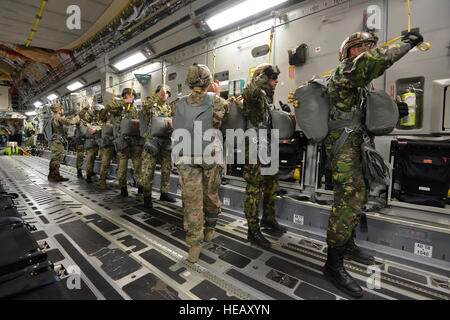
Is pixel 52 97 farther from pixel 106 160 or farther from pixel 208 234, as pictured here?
pixel 208 234

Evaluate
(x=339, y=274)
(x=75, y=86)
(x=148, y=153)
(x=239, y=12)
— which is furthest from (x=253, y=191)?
(x=75, y=86)

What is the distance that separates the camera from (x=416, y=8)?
107 inches

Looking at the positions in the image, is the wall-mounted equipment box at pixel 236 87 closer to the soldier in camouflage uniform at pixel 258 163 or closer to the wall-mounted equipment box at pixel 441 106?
the soldier in camouflage uniform at pixel 258 163

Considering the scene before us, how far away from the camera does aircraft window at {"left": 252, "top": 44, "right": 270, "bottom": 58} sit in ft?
13.3

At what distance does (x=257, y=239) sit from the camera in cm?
247

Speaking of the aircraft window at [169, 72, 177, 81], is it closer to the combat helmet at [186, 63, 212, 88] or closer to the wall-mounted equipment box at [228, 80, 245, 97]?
the wall-mounted equipment box at [228, 80, 245, 97]

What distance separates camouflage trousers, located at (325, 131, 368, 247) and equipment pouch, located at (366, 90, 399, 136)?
158mm

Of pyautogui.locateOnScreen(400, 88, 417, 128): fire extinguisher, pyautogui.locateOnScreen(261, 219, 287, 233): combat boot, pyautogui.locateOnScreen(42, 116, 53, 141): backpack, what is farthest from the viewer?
pyautogui.locateOnScreen(42, 116, 53, 141): backpack

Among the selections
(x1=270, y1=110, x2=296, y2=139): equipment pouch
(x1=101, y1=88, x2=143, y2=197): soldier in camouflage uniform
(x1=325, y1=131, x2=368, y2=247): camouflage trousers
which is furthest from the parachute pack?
(x1=101, y1=88, x2=143, y2=197): soldier in camouflage uniform

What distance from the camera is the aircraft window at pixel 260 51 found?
4.07 metres

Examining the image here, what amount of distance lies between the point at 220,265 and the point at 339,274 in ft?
3.53

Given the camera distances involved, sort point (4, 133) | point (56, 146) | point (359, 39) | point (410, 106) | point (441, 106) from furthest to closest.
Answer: point (4, 133), point (56, 146), point (410, 106), point (441, 106), point (359, 39)

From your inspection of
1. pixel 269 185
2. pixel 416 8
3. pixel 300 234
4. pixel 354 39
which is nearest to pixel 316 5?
pixel 416 8
